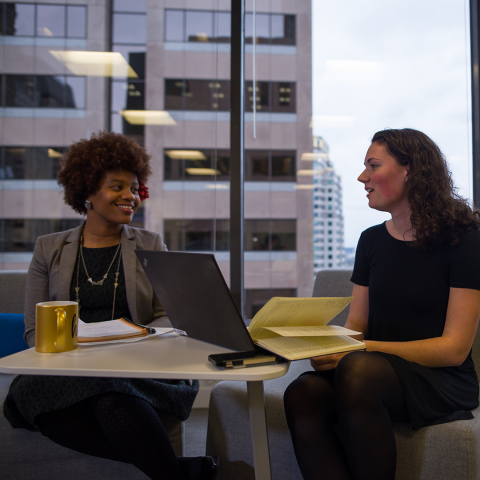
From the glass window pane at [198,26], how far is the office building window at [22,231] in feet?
4.96

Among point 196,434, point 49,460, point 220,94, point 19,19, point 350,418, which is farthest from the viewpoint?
point 19,19

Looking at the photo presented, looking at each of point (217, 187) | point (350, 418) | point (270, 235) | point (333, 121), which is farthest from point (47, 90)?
point (350, 418)

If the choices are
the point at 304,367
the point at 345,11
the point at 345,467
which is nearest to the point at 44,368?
the point at 345,467

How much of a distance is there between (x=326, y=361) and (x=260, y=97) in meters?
2.03

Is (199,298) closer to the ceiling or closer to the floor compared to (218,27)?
closer to the floor

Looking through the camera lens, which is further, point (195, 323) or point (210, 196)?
point (210, 196)

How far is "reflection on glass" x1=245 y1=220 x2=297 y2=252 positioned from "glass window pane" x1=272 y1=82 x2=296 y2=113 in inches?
28.2

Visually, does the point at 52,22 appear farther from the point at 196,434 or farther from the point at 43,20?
the point at 196,434

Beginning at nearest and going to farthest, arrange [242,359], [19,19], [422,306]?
[242,359] → [422,306] → [19,19]

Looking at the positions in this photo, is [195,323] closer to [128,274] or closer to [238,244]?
[128,274]

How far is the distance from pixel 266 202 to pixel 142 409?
1720 millimetres

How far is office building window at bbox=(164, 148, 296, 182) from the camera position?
2.65m

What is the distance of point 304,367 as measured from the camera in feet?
5.57

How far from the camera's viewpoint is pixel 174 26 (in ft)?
9.14
